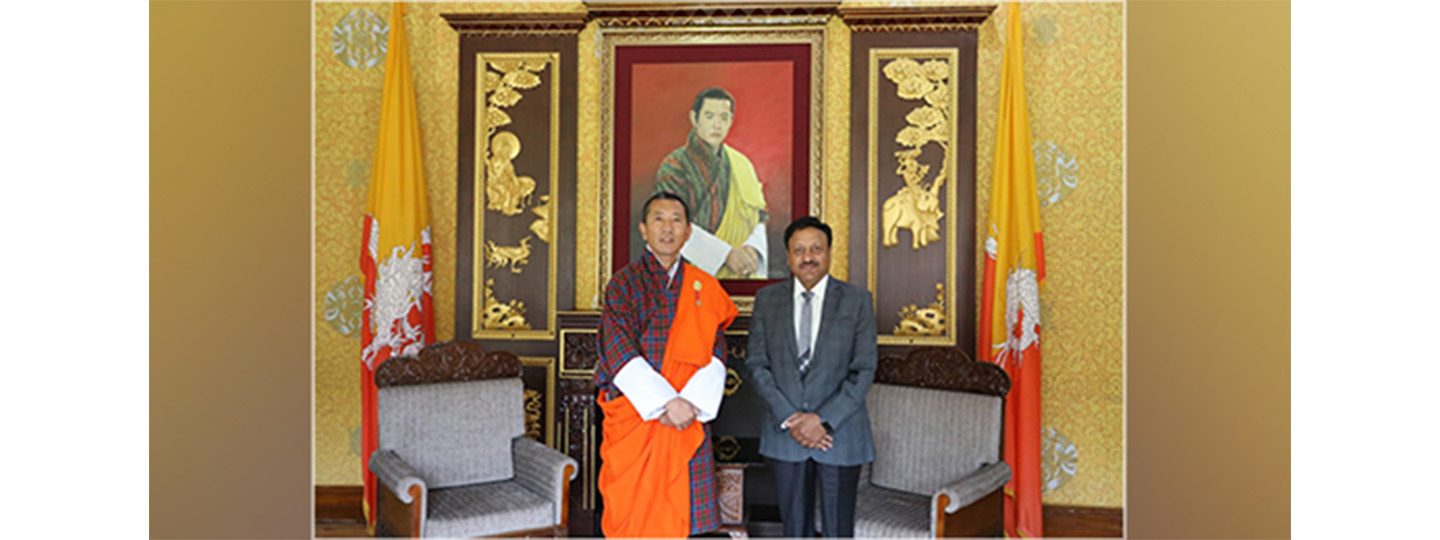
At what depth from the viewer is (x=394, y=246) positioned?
3.58 metres

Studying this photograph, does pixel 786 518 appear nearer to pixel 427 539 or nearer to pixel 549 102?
pixel 427 539

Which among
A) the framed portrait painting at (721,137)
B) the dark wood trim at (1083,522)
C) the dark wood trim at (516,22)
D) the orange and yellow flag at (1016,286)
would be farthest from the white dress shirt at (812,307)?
the dark wood trim at (516,22)

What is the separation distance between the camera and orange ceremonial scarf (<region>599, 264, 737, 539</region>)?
286 centimetres

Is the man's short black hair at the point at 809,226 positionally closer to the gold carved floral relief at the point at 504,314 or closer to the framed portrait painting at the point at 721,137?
the framed portrait painting at the point at 721,137

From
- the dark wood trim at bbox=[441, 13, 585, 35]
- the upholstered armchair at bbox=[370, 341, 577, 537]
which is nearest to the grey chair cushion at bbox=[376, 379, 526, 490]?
the upholstered armchair at bbox=[370, 341, 577, 537]

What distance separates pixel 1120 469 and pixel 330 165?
414 centimetres

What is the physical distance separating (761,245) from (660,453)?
1.20m

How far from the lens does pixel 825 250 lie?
9.54 ft

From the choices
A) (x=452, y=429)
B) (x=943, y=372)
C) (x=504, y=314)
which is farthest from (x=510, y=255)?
(x=943, y=372)

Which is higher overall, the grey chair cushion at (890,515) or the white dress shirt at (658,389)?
the white dress shirt at (658,389)

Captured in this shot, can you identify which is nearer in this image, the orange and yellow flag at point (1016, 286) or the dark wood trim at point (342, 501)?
the orange and yellow flag at point (1016, 286)

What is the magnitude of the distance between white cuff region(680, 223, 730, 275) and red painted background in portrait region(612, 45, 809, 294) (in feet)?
0.44

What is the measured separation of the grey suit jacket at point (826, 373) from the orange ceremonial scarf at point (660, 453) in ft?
0.82

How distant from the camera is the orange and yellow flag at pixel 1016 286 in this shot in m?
Result: 3.42
